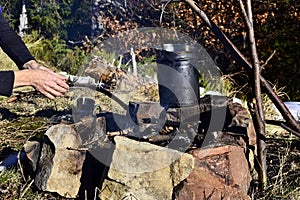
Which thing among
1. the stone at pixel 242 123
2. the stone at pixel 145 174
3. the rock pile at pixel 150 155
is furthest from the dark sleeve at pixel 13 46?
the stone at pixel 242 123

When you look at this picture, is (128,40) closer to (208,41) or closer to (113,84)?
(208,41)

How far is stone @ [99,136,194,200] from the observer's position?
6.71 feet

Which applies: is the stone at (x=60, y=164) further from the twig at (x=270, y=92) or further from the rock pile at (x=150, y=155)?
the twig at (x=270, y=92)

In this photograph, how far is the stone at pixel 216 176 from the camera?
2074mm

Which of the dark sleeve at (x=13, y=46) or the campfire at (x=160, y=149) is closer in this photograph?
the campfire at (x=160, y=149)

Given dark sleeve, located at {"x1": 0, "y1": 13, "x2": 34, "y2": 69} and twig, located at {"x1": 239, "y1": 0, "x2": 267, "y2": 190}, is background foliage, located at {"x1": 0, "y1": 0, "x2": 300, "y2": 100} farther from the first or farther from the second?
dark sleeve, located at {"x1": 0, "y1": 13, "x2": 34, "y2": 69}

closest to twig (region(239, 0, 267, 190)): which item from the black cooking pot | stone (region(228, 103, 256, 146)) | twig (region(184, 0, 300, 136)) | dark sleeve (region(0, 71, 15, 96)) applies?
twig (region(184, 0, 300, 136))

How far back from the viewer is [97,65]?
17.1 ft

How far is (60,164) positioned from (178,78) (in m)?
0.78

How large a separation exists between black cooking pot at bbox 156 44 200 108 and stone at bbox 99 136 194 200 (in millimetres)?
516

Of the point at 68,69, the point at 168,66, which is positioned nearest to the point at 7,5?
the point at 68,69

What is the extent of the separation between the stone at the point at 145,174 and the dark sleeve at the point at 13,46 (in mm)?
1115

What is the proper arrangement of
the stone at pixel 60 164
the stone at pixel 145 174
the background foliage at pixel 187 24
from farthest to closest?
the background foliage at pixel 187 24 < the stone at pixel 60 164 < the stone at pixel 145 174

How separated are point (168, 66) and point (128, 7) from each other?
531 centimetres
